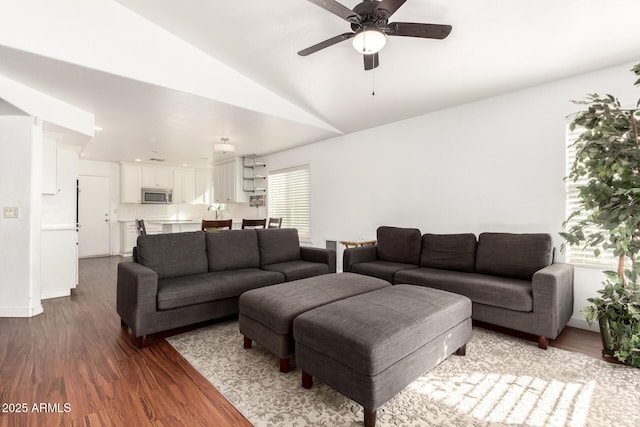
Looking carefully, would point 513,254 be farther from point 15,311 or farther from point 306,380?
point 15,311

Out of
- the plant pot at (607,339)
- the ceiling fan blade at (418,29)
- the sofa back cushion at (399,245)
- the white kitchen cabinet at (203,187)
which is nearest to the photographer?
the ceiling fan blade at (418,29)

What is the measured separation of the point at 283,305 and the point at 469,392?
1323 millimetres

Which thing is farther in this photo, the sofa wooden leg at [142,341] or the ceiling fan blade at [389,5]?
the sofa wooden leg at [142,341]

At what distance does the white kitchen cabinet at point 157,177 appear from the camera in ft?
25.7

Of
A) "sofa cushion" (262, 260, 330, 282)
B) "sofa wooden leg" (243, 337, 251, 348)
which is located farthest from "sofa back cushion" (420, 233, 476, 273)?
"sofa wooden leg" (243, 337, 251, 348)

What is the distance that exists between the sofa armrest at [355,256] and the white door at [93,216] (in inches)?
264

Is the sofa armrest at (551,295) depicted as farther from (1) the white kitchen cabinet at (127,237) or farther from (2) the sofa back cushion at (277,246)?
(1) the white kitchen cabinet at (127,237)

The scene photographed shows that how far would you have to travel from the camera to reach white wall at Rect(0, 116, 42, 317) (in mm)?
3309

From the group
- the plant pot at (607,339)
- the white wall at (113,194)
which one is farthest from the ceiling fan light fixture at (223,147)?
the plant pot at (607,339)

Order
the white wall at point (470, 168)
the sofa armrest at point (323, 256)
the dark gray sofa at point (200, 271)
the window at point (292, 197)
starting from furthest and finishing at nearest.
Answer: the window at point (292, 197) → the sofa armrest at point (323, 256) → the white wall at point (470, 168) → the dark gray sofa at point (200, 271)

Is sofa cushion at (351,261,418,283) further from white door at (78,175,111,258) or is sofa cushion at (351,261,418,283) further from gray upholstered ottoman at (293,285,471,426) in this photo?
white door at (78,175,111,258)

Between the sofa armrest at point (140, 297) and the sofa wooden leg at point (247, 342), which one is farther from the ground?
the sofa armrest at point (140, 297)

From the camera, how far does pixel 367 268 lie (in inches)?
145

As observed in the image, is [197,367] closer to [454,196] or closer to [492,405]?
[492,405]
